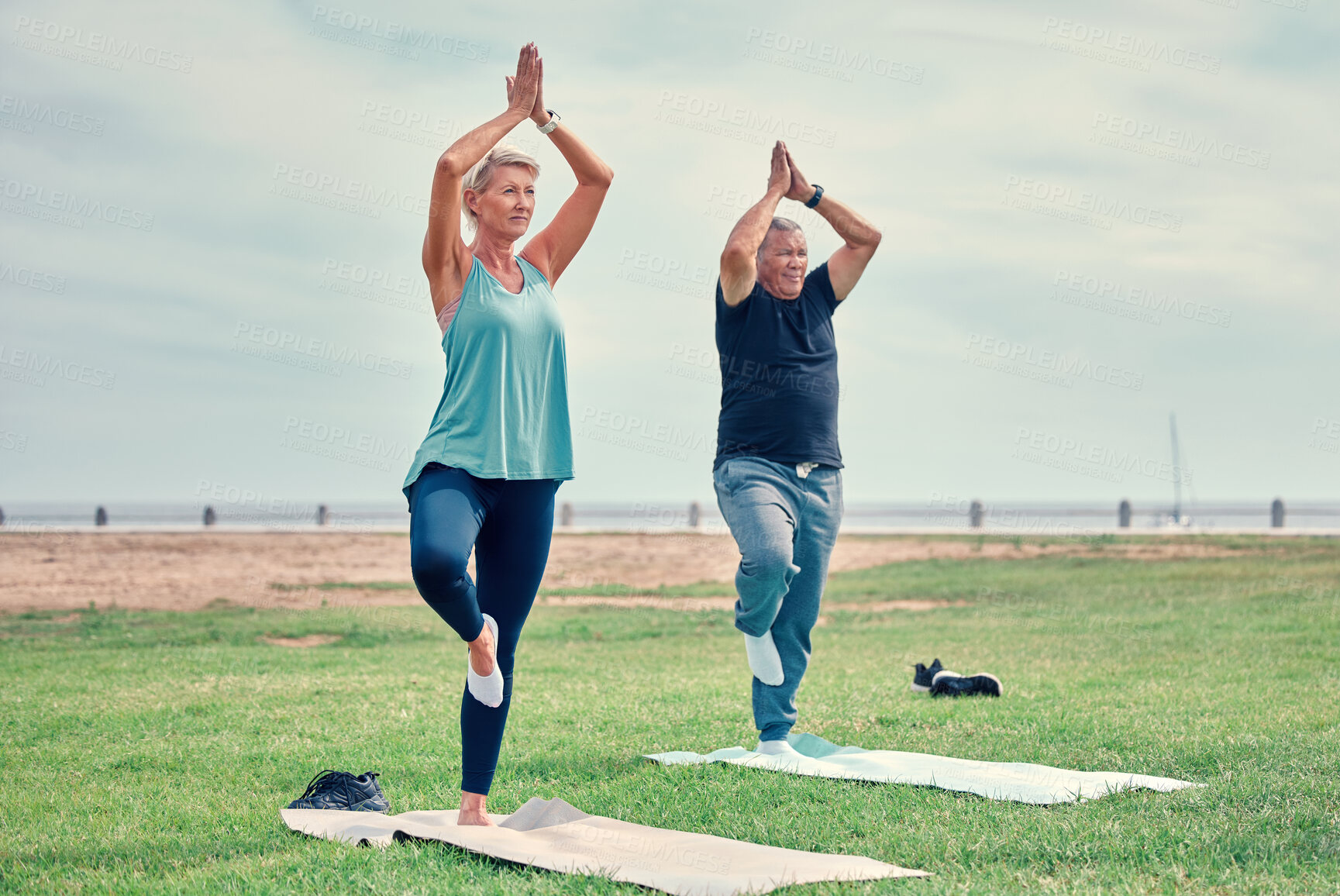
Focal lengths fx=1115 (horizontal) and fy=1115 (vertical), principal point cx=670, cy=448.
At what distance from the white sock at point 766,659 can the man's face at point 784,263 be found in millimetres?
1673

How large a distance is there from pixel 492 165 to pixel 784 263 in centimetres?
182

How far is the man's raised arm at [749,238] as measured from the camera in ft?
17.0

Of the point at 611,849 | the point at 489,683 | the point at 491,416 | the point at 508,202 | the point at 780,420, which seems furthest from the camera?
the point at 780,420

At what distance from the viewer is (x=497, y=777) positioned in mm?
5102

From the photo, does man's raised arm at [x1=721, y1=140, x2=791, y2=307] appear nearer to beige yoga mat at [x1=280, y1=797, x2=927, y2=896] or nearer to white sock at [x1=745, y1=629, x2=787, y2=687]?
white sock at [x1=745, y1=629, x2=787, y2=687]

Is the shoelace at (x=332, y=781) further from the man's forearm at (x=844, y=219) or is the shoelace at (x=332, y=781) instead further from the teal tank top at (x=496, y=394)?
the man's forearm at (x=844, y=219)

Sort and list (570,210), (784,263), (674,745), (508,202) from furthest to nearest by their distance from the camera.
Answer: (674,745) < (784,263) < (570,210) < (508,202)

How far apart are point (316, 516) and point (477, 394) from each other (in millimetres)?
38029

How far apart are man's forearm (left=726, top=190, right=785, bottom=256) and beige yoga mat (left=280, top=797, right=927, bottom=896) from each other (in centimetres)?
259

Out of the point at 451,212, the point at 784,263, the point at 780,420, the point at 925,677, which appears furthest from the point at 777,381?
the point at 925,677

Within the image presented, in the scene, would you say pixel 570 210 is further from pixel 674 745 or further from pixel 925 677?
pixel 925 677

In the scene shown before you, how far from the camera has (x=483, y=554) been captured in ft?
13.2

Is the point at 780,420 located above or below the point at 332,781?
above

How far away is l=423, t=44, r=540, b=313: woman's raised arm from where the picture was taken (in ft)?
12.4
